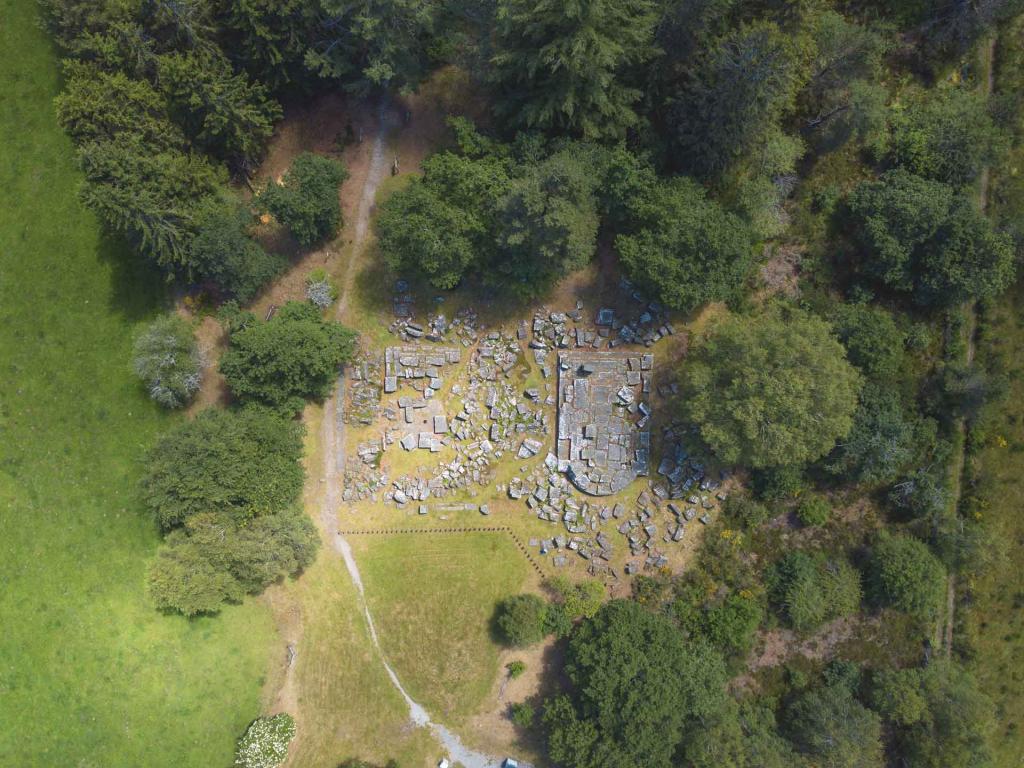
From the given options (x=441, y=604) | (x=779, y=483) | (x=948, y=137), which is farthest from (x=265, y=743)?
(x=948, y=137)

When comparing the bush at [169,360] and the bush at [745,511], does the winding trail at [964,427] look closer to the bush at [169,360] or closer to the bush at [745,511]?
the bush at [745,511]

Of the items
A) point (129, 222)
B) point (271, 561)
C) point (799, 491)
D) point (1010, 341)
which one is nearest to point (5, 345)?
point (129, 222)

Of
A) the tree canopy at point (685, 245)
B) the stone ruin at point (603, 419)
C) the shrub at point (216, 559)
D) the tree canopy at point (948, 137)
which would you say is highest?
the tree canopy at point (948, 137)

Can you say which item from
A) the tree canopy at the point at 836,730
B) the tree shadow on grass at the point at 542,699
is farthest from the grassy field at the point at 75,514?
the tree canopy at the point at 836,730

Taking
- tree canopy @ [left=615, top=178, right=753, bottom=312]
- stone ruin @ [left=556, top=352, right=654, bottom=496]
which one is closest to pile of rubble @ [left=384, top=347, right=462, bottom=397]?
stone ruin @ [left=556, top=352, right=654, bottom=496]

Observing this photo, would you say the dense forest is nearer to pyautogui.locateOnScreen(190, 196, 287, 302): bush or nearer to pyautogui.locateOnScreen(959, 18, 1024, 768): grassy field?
pyautogui.locateOnScreen(190, 196, 287, 302): bush
